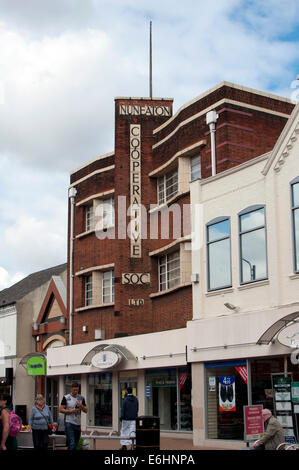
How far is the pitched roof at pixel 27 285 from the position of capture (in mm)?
42156

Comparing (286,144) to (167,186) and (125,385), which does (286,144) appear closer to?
(167,186)

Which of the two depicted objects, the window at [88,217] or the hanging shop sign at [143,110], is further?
the window at [88,217]

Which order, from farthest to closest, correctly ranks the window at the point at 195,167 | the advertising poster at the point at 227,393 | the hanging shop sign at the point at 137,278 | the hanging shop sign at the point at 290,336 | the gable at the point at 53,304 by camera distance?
the gable at the point at 53,304, the hanging shop sign at the point at 137,278, the window at the point at 195,167, the advertising poster at the point at 227,393, the hanging shop sign at the point at 290,336

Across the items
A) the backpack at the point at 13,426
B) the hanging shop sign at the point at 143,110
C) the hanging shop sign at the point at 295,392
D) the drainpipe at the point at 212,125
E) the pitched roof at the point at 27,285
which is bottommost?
the backpack at the point at 13,426

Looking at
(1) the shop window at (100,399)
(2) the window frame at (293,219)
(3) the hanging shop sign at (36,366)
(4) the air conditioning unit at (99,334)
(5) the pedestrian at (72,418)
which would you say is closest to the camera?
(5) the pedestrian at (72,418)

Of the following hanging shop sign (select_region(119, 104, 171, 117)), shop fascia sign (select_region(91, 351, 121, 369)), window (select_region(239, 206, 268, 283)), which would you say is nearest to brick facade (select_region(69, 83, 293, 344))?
hanging shop sign (select_region(119, 104, 171, 117))

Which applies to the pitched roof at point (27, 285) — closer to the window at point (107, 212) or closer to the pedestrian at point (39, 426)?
the window at point (107, 212)

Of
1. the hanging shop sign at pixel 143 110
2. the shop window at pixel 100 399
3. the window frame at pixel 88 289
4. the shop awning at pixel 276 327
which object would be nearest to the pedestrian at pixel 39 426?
the shop awning at pixel 276 327

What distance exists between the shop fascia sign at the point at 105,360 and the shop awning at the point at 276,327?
956 cm

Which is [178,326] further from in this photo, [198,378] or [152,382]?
[198,378]

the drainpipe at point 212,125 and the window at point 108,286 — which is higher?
the drainpipe at point 212,125

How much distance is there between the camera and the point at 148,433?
1709 cm

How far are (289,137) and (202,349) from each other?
270 inches

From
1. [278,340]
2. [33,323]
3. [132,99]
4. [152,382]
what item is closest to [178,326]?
[152,382]
